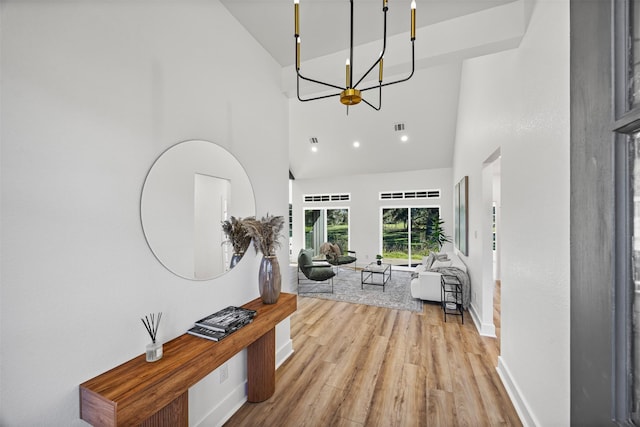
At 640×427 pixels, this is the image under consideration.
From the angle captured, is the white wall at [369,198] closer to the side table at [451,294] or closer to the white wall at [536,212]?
the side table at [451,294]

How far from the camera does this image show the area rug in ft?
14.5

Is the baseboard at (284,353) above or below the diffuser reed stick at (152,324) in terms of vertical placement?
below

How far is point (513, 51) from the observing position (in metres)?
2.10

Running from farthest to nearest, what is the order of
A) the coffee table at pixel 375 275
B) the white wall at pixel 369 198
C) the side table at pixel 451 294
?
the white wall at pixel 369 198, the coffee table at pixel 375 275, the side table at pixel 451 294

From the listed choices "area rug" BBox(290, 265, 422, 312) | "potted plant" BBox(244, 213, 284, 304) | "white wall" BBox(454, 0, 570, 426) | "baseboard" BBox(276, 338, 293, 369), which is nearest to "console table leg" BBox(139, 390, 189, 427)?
"potted plant" BBox(244, 213, 284, 304)

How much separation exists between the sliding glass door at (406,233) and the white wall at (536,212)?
459cm

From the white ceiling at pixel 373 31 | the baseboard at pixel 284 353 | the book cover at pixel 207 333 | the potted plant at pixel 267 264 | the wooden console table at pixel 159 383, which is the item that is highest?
the white ceiling at pixel 373 31

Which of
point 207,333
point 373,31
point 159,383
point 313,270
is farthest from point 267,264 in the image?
point 313,270

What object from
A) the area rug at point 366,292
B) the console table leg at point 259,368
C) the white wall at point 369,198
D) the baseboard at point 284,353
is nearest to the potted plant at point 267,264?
the console table leg at point 259,368

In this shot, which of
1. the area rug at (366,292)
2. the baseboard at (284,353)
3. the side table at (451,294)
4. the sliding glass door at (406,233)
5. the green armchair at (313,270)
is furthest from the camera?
the sliding glass door at (406,233)

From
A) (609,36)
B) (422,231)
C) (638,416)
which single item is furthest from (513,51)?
(422,231)

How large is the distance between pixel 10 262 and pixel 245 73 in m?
1.93

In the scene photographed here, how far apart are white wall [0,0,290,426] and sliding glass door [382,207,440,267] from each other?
245 inches

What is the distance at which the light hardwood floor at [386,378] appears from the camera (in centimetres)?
192
